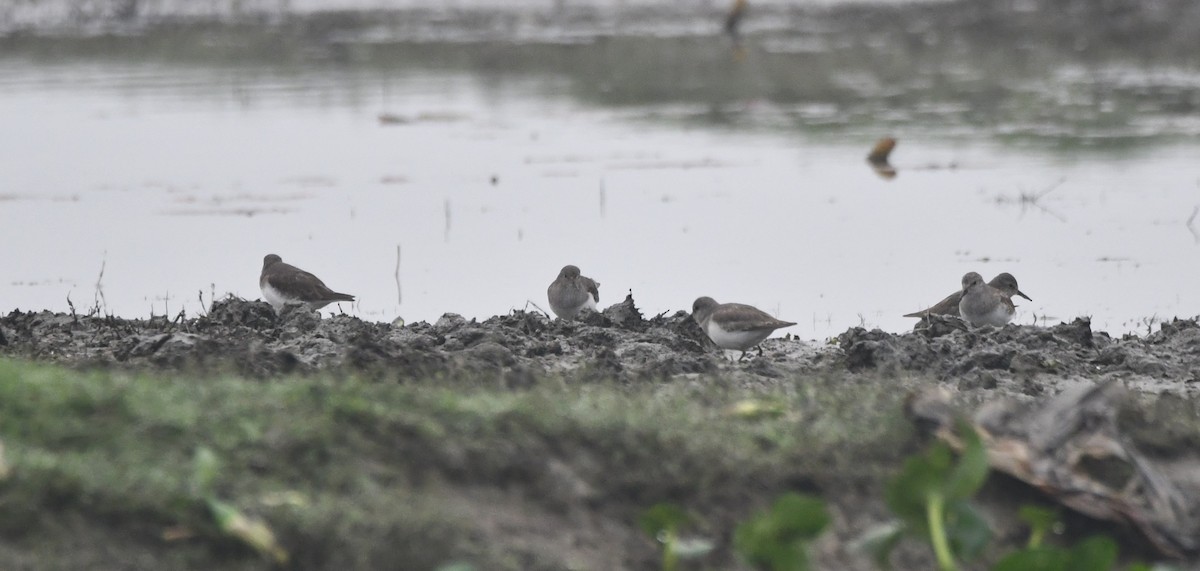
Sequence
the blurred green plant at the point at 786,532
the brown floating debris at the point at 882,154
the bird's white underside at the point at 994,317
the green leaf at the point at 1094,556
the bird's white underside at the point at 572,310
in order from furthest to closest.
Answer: the brown floating debris at the point at 882,154 → the bird's white underside at the point at 572,310 → the bird's white underside at the point at 994,317 → the blurred green plant at the point at 786,532 → the green leaf at the point at 1094,556

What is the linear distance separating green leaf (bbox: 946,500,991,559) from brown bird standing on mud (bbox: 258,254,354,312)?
6580 millimetres

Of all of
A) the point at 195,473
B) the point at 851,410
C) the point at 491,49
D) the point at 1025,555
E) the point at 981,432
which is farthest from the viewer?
the point at 491,49

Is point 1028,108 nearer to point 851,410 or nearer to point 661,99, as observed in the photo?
point 661,99

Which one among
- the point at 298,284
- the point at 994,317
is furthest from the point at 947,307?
the point at 298,284

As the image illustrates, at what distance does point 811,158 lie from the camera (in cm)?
1945

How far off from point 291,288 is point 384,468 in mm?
5662

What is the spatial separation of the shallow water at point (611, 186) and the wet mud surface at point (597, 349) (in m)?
1.06

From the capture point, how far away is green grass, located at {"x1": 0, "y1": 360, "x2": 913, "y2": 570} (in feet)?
17.3

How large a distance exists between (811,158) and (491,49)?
47.3 feet

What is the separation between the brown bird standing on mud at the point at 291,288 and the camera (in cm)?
1122

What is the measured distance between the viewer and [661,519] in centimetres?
549

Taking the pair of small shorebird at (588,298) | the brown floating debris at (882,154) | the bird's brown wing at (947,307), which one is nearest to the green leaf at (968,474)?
the pair of small shorebird at (588,298)

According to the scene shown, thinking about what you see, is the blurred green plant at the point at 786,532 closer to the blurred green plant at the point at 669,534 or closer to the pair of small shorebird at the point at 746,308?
the blurred green plant at the point at 669,534

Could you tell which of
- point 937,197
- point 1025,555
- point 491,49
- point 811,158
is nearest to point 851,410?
point 1025,555
